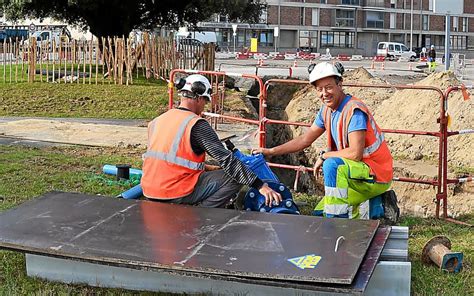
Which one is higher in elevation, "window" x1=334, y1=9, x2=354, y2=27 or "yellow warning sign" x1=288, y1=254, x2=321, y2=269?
"window" x1=334, y1=9, x2=354, y2=27

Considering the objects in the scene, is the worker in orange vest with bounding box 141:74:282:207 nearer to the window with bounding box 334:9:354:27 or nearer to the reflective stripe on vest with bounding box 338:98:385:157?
the reflective stripe on vest with bounding box 338:98:385:157

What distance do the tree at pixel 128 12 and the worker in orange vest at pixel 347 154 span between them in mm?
20286

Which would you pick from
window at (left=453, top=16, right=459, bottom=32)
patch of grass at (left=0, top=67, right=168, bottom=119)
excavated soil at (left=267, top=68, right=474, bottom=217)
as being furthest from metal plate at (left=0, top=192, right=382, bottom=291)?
window at (left=453, top=16, right=459, bottom=32)

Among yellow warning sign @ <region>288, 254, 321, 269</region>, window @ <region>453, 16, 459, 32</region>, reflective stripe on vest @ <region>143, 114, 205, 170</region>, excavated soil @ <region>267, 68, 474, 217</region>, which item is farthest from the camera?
window @ <region>453, 16, 459, 32</region>

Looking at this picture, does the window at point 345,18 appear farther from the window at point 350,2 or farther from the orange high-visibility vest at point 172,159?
the orange high-visibility vest at point 172,159

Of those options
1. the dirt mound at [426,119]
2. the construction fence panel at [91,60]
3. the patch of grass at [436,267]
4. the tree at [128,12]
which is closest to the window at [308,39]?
the tree at [128,12]

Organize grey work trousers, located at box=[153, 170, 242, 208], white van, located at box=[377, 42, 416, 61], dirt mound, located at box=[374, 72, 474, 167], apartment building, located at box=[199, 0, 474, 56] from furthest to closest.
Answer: apartment building, located at box=[199, 0, 474, 56] → white van, located at box=[377, 42, 416, 61] → dirt mound, located at box=[374, 72, 474, 167] → grey work trousers, located at box=[153, 170, 242, 208]

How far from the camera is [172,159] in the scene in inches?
246

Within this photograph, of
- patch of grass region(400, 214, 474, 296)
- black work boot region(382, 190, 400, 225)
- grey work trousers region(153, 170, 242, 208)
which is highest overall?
grey work trousers region(153, 170, 242, 208)

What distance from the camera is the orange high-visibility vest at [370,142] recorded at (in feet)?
20.9

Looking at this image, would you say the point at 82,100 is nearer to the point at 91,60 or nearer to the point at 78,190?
the point at 91,60

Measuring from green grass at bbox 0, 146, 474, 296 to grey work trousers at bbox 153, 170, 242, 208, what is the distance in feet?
4.43

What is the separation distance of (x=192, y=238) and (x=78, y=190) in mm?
4075

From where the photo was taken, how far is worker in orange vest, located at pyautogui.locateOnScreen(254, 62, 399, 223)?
20.6ft
